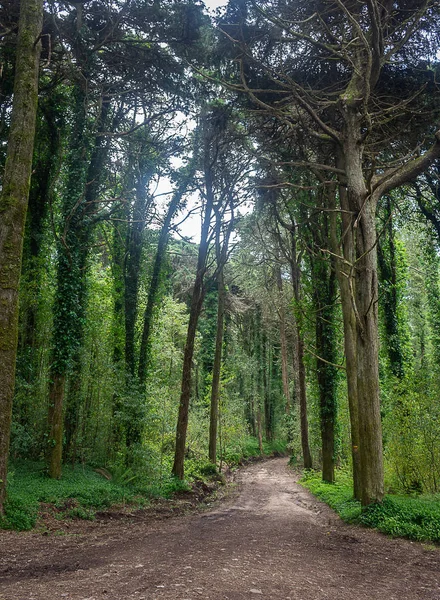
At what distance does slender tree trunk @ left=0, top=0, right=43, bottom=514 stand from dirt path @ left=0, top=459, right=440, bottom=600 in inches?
84.9

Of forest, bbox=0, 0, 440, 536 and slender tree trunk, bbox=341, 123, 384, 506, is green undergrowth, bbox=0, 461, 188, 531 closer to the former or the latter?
forest, bbox=0, 0, 440, 536

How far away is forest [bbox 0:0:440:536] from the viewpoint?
357 inches

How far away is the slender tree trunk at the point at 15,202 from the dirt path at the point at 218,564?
7.07 feet

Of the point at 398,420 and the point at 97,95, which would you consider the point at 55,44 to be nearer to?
the point at 97,95

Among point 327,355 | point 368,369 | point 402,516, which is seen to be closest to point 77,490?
point 402,516

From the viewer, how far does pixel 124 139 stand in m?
14.5

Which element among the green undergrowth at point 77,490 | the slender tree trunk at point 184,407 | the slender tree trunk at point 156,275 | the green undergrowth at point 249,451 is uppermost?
A: the slender tree trunk at point 156,275

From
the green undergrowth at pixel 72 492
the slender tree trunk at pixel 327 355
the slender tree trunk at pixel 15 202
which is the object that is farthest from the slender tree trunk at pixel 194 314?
the slender tree trunk at pixel 15 202

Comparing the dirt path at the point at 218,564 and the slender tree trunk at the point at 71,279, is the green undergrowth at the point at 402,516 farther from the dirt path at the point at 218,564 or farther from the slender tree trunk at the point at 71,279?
the slender tree trunk at the point at 71,279

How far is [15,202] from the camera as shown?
266 inches

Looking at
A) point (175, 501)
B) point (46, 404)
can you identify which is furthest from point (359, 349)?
point (46, 404)

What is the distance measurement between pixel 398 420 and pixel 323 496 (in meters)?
3.72

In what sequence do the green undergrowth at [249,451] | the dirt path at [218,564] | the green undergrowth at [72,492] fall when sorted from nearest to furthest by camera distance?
the dirt path at [218,564]
the green undergrowth at [72,492]
the green undergrowth at [249,451]

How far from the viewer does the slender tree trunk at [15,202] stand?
6.50 m
